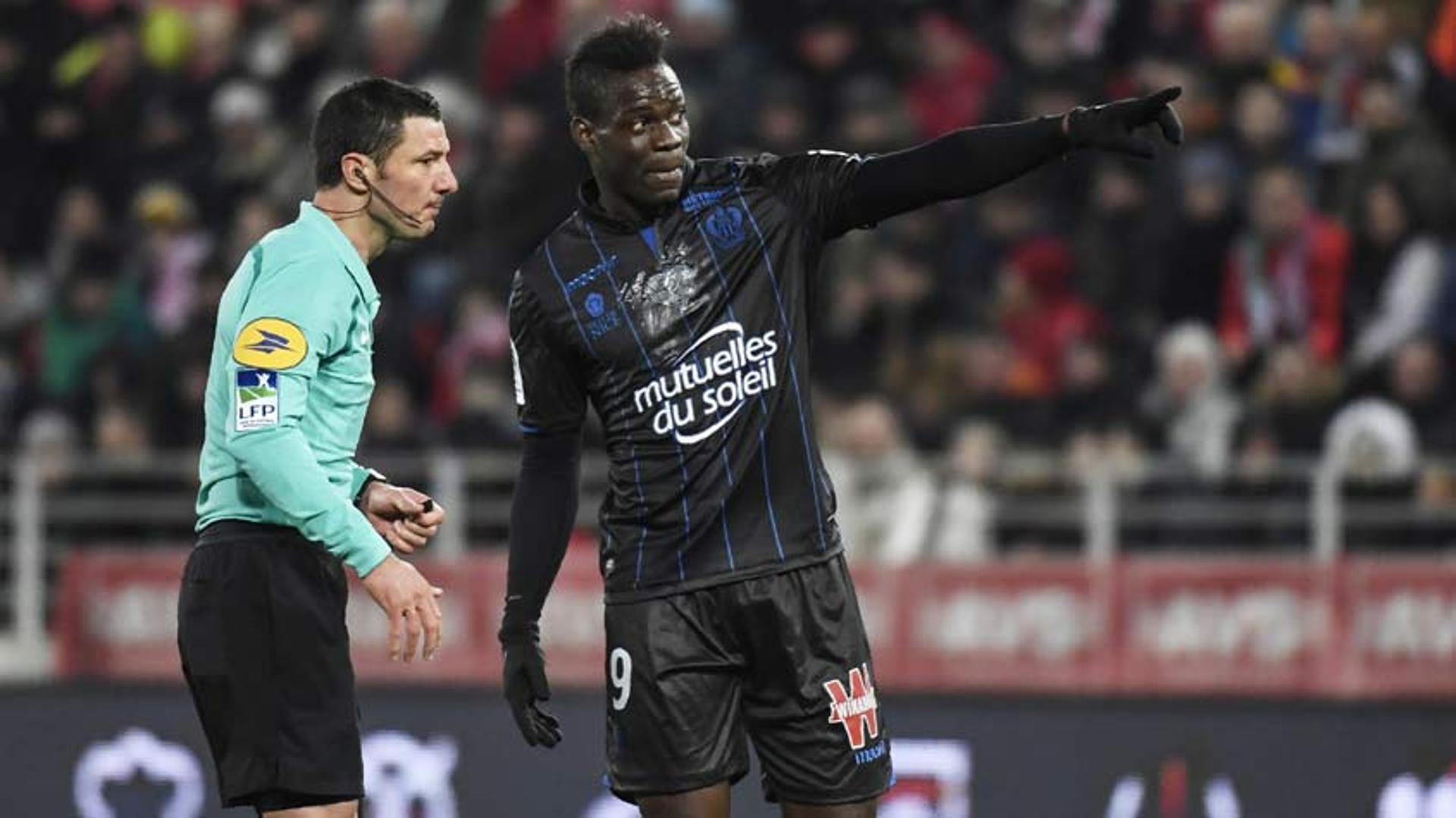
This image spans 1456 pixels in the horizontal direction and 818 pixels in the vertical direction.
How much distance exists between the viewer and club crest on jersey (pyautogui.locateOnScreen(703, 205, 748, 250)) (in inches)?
227

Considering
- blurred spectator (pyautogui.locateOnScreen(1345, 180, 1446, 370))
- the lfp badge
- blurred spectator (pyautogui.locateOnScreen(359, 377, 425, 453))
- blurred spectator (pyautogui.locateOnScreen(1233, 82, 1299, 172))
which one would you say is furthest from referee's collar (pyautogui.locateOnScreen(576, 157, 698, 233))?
blurred spectator (pyautogui.locateOnScreen(359, 377, 425, 453))

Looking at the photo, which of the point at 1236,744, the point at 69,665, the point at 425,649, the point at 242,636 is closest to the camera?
the point at 425,649

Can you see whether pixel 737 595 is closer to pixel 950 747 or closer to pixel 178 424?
pixel 950 747

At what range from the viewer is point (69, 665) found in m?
13.2

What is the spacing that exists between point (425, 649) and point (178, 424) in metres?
8.71

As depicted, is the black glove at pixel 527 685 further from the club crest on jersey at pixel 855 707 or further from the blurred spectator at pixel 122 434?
the blurred spectator at pixel 122 434

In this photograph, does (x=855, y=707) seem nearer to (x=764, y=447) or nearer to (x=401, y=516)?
(x=764, y=447)

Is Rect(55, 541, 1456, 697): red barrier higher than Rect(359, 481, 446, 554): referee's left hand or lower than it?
lower

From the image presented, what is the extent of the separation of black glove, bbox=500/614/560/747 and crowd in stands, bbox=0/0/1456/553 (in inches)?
234

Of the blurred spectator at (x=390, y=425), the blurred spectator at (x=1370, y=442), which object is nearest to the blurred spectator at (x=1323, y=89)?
the blurred spectator at (x=1370, y=442)

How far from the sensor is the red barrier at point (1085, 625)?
36.4ft

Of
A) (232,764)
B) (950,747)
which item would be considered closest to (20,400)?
(950,747)

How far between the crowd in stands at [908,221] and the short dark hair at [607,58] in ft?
20.2

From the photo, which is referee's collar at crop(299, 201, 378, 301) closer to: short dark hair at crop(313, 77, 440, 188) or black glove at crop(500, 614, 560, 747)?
short dark hair at crop(313, 77, 440, 188)
